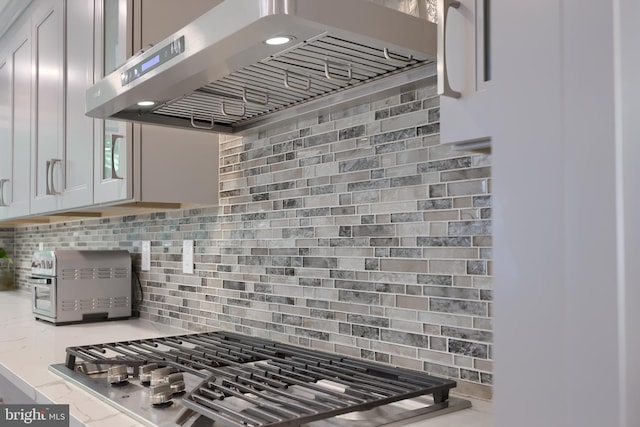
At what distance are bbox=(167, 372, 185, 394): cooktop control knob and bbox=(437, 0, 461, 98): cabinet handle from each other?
0.86 meters

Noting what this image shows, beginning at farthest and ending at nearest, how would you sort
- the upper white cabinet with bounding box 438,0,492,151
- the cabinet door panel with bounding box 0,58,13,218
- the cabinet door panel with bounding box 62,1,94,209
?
the cabinet door panel with bounding box 0,58,13,218
the cabinet door panel with bounding box 62,1,94,209
the upper white cabinet with bounding box 438,0,492,151

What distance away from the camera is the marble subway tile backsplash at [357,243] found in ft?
4.37

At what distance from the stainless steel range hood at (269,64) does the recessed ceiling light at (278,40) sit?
1 cm

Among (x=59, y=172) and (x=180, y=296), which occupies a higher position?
(x=59, y=172)

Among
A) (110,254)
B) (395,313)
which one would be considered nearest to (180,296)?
(110,254)

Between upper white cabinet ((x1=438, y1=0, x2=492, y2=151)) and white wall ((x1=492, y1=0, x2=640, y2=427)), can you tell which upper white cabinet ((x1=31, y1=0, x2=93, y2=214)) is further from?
white wall ((x1=492, y1=0, x2=640, y2=427))

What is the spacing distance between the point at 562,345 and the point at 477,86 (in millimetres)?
365

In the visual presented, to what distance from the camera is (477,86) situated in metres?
0.83

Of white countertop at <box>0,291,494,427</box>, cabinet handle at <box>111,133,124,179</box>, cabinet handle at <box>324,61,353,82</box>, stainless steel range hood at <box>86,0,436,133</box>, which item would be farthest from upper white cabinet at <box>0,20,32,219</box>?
cabinet handle at <box>324,61,353,82</box>

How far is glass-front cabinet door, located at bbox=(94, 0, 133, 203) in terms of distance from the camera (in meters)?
1.89

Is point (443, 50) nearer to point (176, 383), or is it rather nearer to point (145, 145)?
point (176, 383)

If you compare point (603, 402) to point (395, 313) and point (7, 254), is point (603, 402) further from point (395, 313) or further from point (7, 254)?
point (7, 254)

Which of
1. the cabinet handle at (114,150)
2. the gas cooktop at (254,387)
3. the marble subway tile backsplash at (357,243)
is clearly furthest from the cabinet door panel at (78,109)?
the gas cooktop at (254,387)

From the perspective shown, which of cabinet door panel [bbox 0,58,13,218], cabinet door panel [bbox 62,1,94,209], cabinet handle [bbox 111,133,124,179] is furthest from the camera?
cabinet door panel [bbox 0,58,13,218]
